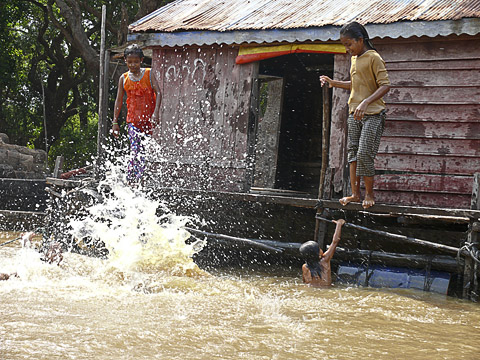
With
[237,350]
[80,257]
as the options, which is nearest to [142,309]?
[237,350]

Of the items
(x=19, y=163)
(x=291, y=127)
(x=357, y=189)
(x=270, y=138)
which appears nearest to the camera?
(x=357, y=189)

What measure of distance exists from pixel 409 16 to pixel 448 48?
68 cm

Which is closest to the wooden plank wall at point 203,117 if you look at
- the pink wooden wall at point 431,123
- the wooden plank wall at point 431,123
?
the pink wooden wall at point 431,123

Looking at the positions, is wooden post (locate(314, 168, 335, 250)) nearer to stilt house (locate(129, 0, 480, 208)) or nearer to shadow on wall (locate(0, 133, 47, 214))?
stilt house (locate(129, 0, 480, 208))

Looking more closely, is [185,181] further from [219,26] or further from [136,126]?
[219,26]

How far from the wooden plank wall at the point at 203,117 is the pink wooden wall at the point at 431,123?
1.97m

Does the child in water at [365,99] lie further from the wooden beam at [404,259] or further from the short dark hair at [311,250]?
the wooden beam at [404,259]

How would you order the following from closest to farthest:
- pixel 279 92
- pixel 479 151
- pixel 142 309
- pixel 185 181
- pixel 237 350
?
pixel 237 350
pixel 142 309
pixel 479 151
pixel 185 181
pixel 279 92

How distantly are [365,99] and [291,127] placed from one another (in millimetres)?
5547

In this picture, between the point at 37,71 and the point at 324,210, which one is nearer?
the point at 324,210

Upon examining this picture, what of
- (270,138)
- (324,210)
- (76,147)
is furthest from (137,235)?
(76,147)

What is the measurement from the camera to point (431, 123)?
27.3 ft

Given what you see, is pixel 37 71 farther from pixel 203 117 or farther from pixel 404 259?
pixel 404 259

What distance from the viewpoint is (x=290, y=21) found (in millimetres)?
9070
